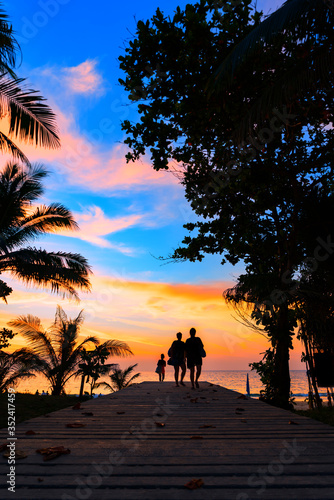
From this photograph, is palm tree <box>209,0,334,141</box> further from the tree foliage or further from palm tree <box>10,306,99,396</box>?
palm tree <box>10,306,99,396</box>

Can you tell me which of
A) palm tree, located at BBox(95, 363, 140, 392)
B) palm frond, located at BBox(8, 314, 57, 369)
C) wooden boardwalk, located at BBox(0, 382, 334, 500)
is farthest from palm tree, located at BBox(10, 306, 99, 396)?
wooden boardwalk, located at BBox(0, 382, 334, 500)

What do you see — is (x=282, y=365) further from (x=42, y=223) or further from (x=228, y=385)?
(x=228, y=385)

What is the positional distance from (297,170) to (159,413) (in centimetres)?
742

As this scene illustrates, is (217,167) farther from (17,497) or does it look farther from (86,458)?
(17,497)

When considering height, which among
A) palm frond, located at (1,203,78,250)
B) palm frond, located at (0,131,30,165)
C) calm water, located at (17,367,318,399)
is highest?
palm frond, located at (0,131,30,165)

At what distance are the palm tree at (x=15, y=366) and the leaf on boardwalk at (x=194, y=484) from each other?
12.4m

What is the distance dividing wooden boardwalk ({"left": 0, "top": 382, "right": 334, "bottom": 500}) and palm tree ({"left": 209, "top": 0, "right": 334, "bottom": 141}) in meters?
5.14

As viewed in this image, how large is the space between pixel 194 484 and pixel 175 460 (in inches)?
25.8

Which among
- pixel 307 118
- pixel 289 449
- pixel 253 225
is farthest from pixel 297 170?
pixel 289 449

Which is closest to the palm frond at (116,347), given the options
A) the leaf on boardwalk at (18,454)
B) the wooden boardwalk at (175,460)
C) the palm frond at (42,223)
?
the palm frond at (42,223)

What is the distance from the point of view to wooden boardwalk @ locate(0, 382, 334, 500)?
98.7 inches

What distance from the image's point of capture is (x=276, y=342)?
10461mm

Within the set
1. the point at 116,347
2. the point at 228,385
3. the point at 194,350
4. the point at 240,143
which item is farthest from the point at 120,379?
the point at 228,385

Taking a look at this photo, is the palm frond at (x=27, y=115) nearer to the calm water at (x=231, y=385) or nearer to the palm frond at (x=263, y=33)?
the palm frond at (x=263, y=33)
